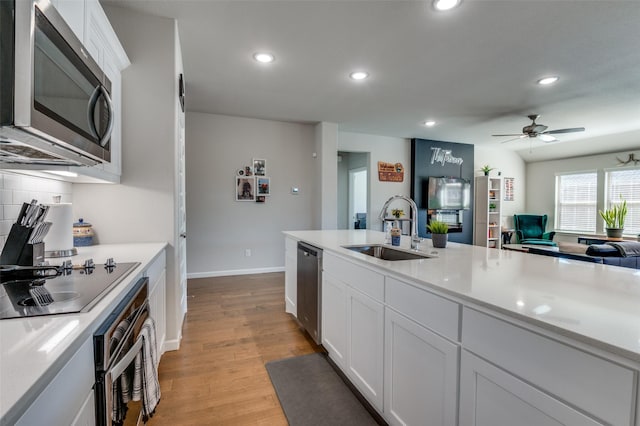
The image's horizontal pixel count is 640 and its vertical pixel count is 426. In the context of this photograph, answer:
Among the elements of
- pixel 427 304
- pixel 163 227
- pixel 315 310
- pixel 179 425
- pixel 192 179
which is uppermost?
pixel 192 179

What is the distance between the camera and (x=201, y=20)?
2352 mm

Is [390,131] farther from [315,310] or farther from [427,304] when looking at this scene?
[427,304]

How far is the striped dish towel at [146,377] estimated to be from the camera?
1062mm

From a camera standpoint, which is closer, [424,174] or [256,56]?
[256,56]

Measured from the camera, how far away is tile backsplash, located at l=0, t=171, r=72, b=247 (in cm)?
144

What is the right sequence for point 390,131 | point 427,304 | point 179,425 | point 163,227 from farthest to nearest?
point 390,131 → point 163,227 → point 179,425 → point 427,304

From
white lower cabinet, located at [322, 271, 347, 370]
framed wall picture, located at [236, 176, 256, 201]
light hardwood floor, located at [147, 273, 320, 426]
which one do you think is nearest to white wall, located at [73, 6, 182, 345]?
light hardwood floor, located at [147, 273, 320, 426]

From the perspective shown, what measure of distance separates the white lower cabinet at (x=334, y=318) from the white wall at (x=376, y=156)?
4066mm

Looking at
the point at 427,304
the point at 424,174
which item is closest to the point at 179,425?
the point at 427,304

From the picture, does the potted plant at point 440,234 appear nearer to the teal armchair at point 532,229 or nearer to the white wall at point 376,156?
the white wall at point 376,156

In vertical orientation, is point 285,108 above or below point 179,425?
above

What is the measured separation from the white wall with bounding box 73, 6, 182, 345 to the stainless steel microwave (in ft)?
3.01

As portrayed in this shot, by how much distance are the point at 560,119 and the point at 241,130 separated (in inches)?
208

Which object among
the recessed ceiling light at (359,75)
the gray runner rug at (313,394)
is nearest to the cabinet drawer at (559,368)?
the gray runner rug at (313,394)
